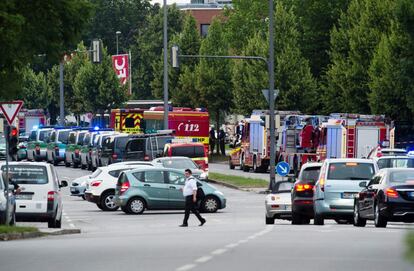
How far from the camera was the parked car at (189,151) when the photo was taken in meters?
58.6

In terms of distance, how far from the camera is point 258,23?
106125 mm

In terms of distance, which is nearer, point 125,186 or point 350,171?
point 350,171

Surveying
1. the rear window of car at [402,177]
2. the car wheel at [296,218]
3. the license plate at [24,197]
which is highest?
the rear window of car at [402,177]

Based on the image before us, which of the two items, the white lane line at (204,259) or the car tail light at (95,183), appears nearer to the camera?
the white lane line at (204,259)

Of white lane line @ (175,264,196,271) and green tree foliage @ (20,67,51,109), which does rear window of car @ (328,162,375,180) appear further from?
green tree foliage @ (20,67,51,109)

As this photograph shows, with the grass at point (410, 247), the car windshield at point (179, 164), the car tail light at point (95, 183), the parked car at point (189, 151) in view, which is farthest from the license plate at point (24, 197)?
the grass at point (410, 247)

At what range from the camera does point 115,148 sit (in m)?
66.5

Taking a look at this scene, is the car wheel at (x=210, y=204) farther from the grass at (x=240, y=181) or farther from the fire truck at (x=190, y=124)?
the fire truck at (x=190, y=124)

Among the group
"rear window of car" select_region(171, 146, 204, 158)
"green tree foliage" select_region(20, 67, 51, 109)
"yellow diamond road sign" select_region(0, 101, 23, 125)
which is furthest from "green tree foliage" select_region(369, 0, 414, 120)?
"green tree foliage" select_region(20, 67, 51, 109)

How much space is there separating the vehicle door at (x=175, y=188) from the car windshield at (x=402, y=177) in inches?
528

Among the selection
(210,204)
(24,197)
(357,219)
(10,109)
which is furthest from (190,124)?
(357,219)

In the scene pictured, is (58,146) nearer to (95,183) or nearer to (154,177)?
(95,183)

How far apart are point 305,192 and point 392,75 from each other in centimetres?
3492

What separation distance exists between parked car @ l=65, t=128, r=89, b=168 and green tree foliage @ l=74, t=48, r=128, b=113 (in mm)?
30429
